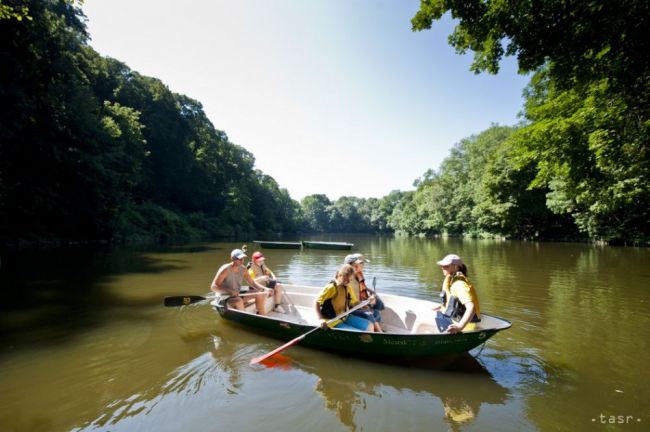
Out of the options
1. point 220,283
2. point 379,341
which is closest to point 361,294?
point 379,341

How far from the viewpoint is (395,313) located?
687 cm

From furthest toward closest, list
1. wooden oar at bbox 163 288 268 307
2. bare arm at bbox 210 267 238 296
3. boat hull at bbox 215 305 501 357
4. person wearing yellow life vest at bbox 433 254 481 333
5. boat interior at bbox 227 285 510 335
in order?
wooden oar at bbox 163 288 268 307 < bare arm at bbox 210 267 238 296 < boat interior at bbox 227 285 510 335 < boat hull at bbox 215 305 501 357 < person wearing yellow life vest at bbox 433 254 481 333

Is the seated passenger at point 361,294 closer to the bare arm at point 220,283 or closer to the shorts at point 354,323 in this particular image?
the shorts at point 354,323

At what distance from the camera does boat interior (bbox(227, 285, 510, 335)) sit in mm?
5495

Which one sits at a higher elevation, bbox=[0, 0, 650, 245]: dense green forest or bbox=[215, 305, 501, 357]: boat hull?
bbox=[0, 0, 650, 245]: dense green forest

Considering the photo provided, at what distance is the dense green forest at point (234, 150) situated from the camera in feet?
22.8

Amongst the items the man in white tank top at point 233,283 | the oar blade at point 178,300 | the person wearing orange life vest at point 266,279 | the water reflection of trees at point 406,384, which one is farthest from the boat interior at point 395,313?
the oar blade at point 178,300

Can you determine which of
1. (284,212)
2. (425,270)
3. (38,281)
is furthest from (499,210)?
(284,212)

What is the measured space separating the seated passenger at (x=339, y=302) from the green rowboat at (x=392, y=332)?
315 millimetres

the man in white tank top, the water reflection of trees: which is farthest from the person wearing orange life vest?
the water reflection of trees

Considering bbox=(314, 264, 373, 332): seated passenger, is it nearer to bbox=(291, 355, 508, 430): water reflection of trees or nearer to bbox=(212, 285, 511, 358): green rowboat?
bbox=(212, 285, 511, 358): green rowboat

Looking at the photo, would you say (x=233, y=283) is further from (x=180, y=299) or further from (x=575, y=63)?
(x=575, y=63)

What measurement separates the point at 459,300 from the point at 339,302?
2.03 m

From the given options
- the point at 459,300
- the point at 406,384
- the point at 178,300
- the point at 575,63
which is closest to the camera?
the point at 406,384
